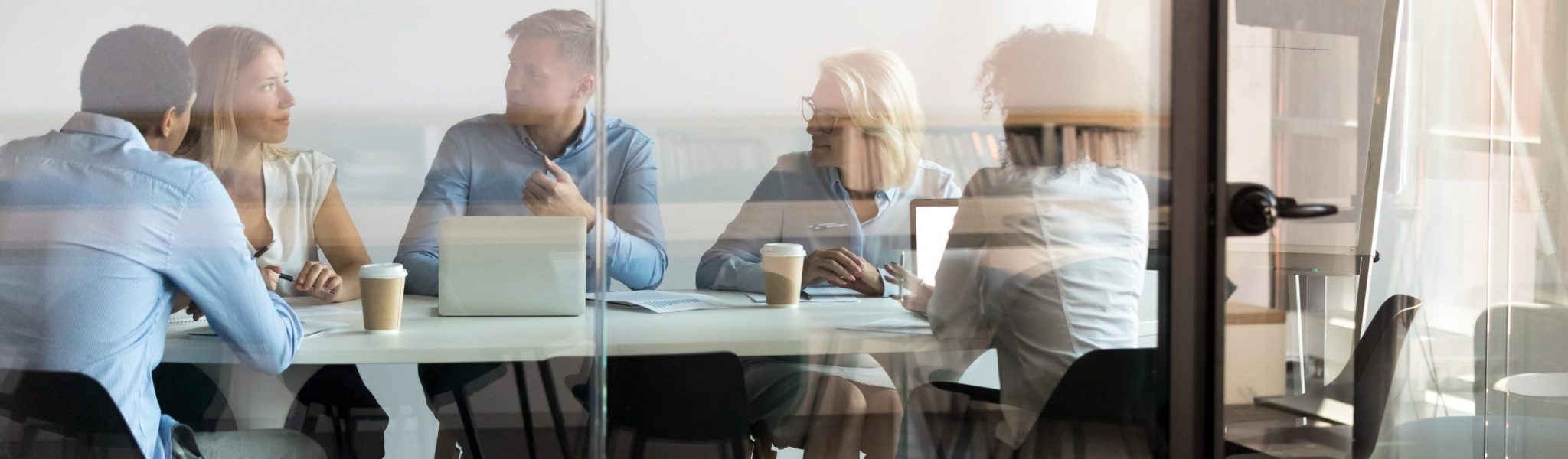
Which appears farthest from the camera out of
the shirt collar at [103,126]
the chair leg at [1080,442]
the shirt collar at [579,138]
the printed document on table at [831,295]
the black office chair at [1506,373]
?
the black office chair at [1506,373]

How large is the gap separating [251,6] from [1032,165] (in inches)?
47.6

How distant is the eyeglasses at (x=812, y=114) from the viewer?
1.75 metres

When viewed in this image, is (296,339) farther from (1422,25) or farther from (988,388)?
(1422,25)

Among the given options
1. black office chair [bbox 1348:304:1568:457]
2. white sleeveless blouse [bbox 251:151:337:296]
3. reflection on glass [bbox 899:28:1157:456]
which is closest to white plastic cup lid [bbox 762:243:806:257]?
reflection on glass [bbox 899:28:1157:456]

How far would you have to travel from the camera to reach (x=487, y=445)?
1.76m

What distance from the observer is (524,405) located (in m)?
1.75

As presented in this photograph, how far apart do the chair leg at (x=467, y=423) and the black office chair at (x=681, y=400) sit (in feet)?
→ 0.53

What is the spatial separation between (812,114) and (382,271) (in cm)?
68

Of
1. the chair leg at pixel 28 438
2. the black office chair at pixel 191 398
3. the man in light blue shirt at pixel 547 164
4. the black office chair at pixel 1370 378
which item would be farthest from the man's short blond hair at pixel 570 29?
the black office chair at pixel 1370 378

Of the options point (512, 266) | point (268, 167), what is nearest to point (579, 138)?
point (512, 266)

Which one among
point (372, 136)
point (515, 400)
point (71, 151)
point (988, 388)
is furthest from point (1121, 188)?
point (71, 151)

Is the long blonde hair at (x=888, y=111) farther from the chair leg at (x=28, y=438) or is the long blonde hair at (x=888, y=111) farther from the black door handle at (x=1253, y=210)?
the chair leg at (x=28, y=438)

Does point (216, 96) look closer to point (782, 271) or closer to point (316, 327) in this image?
point (316, 327)

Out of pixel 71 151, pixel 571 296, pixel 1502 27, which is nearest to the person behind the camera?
pixel 71 151
